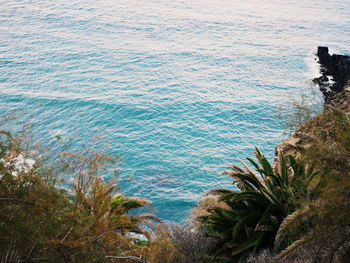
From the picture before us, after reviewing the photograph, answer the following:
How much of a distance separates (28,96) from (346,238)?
29625mm

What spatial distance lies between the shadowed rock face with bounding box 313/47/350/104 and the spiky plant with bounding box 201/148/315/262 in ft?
60.0

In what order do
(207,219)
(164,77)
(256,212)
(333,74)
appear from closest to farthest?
1. (256,212)
2. (207,219)
3. (333,74)
4. (164,77)

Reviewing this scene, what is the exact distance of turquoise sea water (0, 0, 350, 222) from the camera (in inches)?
1107

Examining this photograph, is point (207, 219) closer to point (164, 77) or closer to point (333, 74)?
point (333, 74)

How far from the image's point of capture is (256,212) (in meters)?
12.3

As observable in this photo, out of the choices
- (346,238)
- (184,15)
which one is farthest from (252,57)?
(346,238)

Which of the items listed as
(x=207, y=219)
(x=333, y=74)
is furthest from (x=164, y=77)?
(x=207, y=219)

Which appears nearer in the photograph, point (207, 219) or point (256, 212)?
point (256, 212)

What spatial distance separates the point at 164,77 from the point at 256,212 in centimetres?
2799

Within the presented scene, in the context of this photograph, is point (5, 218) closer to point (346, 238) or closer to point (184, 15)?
point (346, 238)

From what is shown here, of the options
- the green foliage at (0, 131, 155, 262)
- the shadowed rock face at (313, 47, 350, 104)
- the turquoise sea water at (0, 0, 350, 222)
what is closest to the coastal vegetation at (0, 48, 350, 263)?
the green foliage at (0, 131, 155, 262)

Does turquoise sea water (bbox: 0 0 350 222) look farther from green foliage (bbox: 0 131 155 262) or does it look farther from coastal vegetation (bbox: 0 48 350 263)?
green foliage (bbox: 0 131 155 262)

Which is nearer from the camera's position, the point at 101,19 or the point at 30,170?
the point at 30,170

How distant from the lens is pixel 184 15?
184 ft
